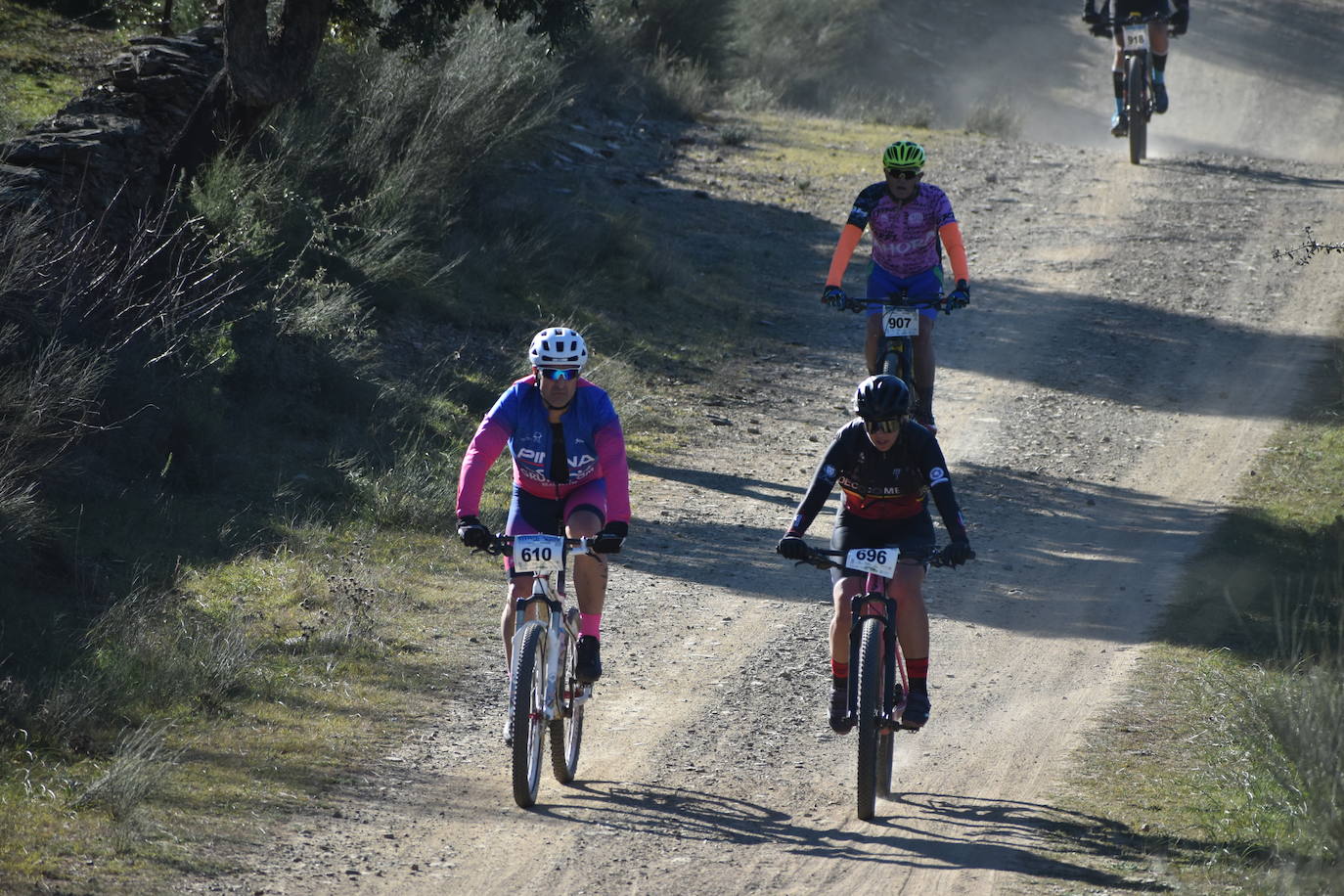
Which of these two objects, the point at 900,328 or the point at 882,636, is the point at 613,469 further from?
the point at 900,328

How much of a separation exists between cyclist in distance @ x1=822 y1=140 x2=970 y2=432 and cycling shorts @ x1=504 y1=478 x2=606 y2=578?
13.3 ft

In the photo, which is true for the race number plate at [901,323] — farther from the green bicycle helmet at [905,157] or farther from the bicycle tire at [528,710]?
the bicycle tire at [528,710]

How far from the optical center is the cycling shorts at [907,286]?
32.4ft

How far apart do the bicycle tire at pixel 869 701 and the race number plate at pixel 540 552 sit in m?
1.31

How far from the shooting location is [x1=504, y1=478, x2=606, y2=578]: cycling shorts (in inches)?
235

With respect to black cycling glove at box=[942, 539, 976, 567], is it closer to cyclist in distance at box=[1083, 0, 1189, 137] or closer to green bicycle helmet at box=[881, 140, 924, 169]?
green bicycle helmet at box=[881, 140, 924, 169]

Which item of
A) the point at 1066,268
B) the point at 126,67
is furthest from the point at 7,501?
the point at 1066,268

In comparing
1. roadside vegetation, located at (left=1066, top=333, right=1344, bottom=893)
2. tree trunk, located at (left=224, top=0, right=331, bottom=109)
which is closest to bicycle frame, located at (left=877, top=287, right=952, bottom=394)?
roadside vegetation, located at (left=1066, top=333, right=1344, bottom=893)

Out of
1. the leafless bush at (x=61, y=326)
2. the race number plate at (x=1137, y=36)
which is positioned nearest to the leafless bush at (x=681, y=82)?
the race number plate at (x=1137, y=36)

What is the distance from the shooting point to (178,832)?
17.6 feet

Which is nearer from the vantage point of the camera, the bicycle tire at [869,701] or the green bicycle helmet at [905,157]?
the bicycle tire at [869,701]

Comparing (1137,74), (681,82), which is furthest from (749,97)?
(1137,74)

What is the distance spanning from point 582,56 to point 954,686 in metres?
18.5

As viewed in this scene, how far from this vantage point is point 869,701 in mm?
5566
